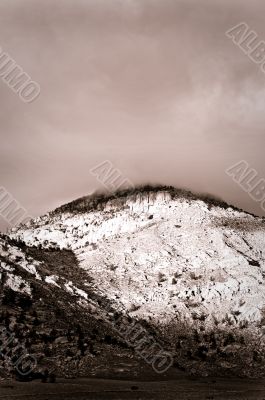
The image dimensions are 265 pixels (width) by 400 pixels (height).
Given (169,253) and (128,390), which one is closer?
(128,390)

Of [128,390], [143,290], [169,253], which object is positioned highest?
[169,253]

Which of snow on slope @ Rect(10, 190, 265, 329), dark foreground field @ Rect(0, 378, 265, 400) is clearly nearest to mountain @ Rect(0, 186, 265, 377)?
snow on slope @ Rect(10, 190, 265, 329)

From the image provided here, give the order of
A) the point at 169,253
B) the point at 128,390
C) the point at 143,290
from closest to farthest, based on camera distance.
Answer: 1. the point at 128,390
2. the point at 143,290
3. the point at 169,253

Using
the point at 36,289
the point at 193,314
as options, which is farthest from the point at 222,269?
the point at 36,289

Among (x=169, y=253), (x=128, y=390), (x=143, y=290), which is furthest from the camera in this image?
(x=169, y=253)

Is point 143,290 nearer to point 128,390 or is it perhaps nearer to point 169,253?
point 169,253

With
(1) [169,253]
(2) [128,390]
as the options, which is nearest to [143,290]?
(1) [169,253]

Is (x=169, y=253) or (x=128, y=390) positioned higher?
(x=169, y=253)

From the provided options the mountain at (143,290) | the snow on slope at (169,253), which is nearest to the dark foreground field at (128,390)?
the mountain at (143,290)
